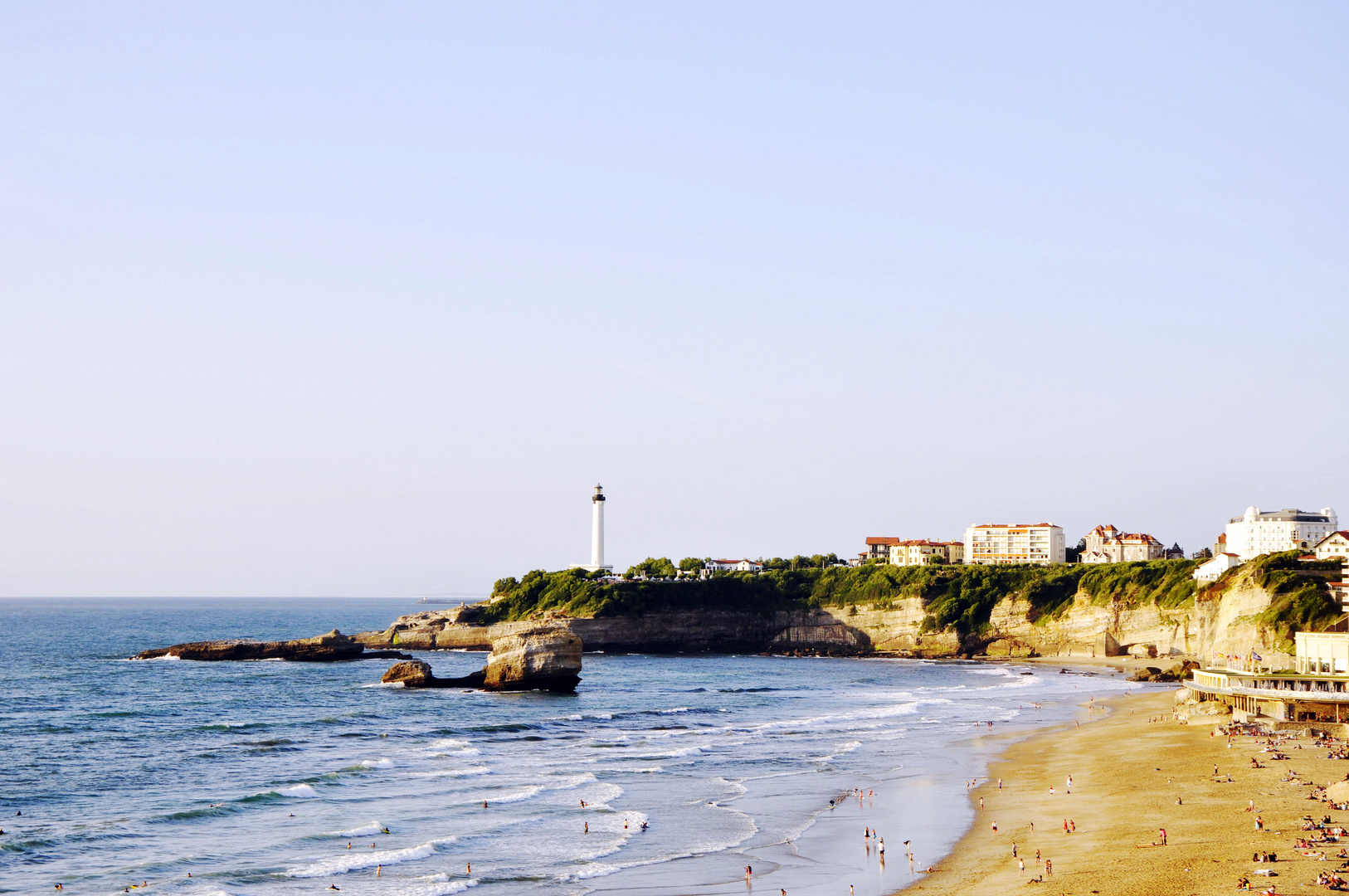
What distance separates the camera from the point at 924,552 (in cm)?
18325

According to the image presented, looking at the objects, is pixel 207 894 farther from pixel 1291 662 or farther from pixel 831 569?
pixel 831 569

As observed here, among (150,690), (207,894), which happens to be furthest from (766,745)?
(150,690)

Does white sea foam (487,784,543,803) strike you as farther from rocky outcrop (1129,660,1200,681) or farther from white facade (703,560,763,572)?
white facade (703,560,763,572)

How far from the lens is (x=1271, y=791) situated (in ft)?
146

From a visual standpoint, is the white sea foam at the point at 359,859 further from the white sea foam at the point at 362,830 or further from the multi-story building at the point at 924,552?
the multi-story building at the point at 924,552

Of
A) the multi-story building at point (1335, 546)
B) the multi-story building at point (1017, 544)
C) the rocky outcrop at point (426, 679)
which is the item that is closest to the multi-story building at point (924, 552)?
the multi-story building at point (1017, 544)

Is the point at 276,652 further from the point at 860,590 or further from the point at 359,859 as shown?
the point at 359,859

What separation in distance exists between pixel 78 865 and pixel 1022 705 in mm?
66033

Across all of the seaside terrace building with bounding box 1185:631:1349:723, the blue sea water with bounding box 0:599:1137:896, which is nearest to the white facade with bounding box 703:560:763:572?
the blue sea water with bounding box 0:599:1137:896

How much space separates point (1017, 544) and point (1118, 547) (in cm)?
1529

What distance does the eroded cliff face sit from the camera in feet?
391

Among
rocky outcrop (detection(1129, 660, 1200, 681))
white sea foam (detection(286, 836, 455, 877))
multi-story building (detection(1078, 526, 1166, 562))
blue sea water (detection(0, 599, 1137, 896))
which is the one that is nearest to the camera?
white sea foam (detection(286, 836, 455, 877))

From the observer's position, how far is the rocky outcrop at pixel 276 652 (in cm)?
12600

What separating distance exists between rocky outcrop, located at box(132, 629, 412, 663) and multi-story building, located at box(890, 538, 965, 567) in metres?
90.0
